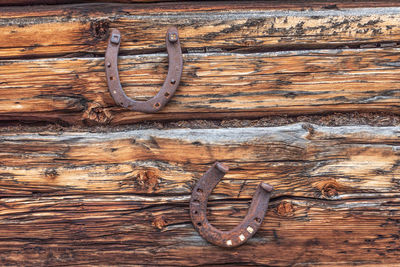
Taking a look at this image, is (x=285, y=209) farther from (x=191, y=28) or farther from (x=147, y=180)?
(x=191, y=28)

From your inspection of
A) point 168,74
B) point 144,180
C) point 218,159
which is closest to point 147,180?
point 144,180

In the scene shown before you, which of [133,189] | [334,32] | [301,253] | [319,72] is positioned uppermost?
[334,32]

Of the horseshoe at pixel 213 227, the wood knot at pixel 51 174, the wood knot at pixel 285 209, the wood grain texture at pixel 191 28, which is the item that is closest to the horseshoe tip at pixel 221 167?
the horseshoe at pixel 213 227

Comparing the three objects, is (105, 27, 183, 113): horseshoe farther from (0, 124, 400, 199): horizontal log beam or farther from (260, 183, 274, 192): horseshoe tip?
(260, 183, 274, 192): horseshoe tip

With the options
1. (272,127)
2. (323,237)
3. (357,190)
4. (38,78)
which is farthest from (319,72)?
(38,78)

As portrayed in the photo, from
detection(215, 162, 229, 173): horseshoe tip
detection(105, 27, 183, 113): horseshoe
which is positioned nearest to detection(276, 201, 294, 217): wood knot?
detection(215, 162, 229, 173): horseshoe tip

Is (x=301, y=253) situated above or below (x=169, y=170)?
below

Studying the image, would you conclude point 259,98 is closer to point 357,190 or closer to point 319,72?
point 319,72
